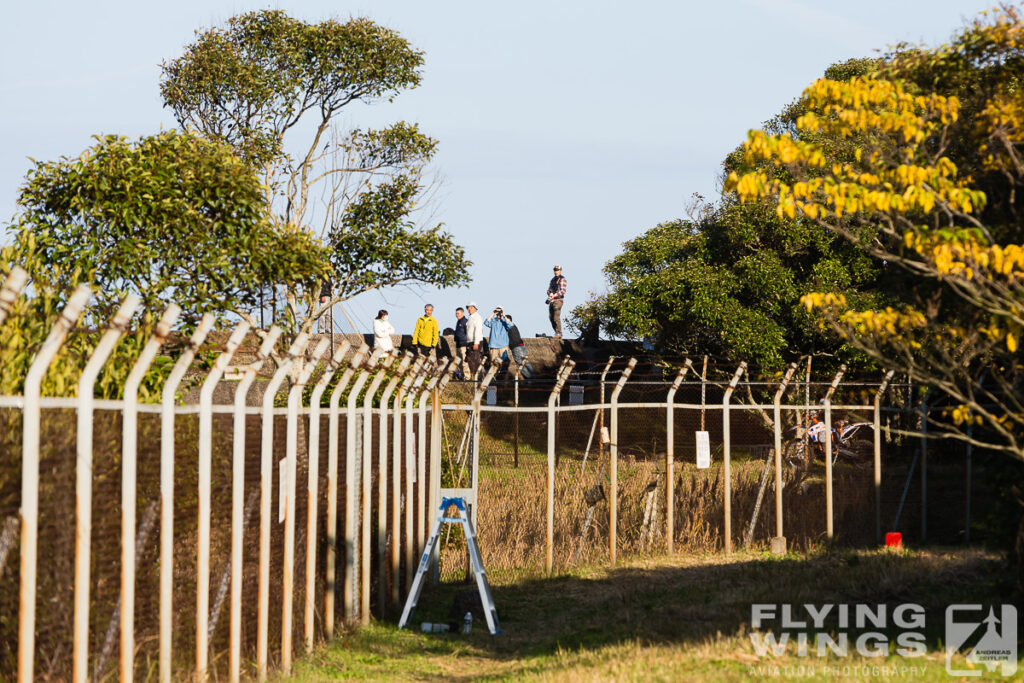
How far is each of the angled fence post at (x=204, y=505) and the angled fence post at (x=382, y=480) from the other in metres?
3.98

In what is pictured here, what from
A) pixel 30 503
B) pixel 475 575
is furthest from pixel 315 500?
pixel 30 503

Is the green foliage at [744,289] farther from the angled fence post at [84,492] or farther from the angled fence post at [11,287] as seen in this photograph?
the angled fence post at [11,287]

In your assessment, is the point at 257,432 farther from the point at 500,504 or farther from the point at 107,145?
the point at 107,145

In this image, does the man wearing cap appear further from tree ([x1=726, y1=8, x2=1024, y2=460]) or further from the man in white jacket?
tree ([x1=726, y1=8, x2=1024, y2=460])

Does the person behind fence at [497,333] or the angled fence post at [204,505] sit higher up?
the person behind fence at [497,333]

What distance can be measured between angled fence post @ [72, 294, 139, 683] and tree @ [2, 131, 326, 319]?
9565 millimetres

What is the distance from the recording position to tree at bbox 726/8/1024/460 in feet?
24.5

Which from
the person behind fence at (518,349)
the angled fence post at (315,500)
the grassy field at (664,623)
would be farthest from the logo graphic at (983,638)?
the person behind fence at (518,349)

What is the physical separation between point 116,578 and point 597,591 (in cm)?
733

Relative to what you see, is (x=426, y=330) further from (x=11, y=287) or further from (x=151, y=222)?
(x=11, y=287)

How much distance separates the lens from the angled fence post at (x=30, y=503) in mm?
5293

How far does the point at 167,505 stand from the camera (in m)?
6.67

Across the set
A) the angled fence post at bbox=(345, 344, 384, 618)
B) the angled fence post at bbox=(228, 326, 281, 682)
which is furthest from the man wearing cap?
the angled fence post at bbox=(228, 326, 281, 682)

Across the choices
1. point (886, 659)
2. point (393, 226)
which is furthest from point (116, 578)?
point (393, 226)
